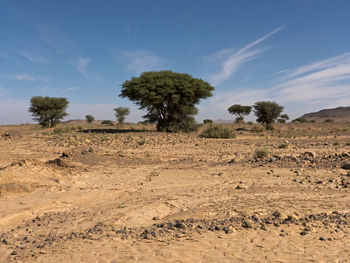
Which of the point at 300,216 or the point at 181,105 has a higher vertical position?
the point at 181,105

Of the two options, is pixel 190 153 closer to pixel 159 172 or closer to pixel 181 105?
pixel 159 172

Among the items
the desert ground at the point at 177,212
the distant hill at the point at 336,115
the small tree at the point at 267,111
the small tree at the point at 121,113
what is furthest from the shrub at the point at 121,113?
the distant hill at the point at 336,115

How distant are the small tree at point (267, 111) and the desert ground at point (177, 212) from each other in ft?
86.2

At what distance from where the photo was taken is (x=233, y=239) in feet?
12.8

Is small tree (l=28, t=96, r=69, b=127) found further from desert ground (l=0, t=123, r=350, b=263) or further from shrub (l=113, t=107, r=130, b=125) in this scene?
desert ground (l=0, t=123, r=350, b=263)

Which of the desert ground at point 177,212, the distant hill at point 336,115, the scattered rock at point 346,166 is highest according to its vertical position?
the distant hill at point 336,115

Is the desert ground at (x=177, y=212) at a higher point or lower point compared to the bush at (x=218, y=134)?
lower

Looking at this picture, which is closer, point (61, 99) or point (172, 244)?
point (172, 244)

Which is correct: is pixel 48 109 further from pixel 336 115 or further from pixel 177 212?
pixel 336 115

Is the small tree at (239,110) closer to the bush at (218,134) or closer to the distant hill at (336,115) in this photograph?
the bush at (218,134)

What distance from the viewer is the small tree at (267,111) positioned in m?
34.3

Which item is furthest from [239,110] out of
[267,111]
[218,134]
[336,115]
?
[336,115]

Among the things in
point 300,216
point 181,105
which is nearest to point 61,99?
point 181,105

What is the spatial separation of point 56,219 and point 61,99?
32.2m
